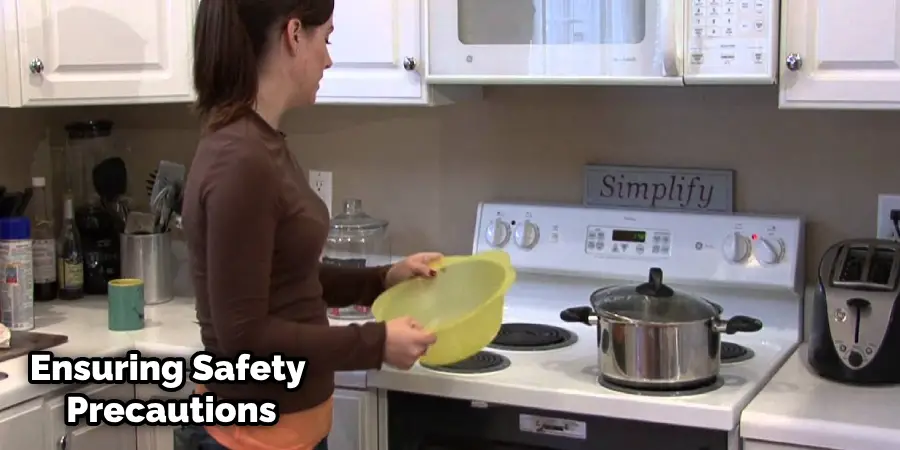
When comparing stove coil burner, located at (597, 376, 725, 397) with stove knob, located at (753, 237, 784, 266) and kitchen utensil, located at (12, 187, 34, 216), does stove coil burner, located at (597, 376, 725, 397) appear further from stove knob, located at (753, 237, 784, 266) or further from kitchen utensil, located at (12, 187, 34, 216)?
kitchen utensil, located at (12, 187, 34, 216)

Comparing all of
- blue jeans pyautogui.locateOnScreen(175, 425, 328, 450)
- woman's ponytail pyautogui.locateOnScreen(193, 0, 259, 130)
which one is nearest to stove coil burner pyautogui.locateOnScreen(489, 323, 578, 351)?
blue jeans pyautogui.locateOnScreen(175, 425, 328, 450)

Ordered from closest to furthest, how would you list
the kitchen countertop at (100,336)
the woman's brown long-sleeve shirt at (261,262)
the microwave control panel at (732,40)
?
1. the woman's brown long-sleeve shirt at (261,262)
2. the microwave control panel at (732,40)
3. the kitchen countertop at (100,336)

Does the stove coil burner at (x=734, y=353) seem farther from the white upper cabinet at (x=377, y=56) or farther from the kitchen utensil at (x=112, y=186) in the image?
the kitchen utensil at (x=112, y=186)

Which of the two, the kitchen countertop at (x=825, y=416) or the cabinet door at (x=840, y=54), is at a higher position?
the cabinet door at (x=840, y=54)

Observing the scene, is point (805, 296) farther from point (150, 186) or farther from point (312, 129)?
point (150, 186)

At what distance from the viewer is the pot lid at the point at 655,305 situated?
1761 millimetres

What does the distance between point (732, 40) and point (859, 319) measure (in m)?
0.50

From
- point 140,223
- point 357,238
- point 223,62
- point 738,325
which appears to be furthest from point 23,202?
point 738,325

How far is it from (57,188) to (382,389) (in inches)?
47.8

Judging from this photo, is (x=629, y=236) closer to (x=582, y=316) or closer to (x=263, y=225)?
(x=582, y=316)

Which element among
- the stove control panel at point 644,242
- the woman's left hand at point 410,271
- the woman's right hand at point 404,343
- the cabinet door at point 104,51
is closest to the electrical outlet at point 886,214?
the stove control panel at point 644,242

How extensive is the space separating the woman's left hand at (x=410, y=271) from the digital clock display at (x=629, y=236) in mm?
496

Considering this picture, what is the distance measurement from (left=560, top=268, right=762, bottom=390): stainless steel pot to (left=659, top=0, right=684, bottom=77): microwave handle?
0.36m

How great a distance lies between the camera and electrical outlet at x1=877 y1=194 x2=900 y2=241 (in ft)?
6.73
